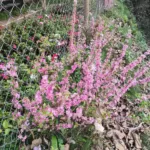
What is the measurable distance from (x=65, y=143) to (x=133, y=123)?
3.48ft

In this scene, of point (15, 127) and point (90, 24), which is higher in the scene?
point (90, 24)

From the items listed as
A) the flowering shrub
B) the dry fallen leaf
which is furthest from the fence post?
the dry fallen leaf

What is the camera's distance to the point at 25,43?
9.32ft

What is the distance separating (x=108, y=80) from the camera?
2.16 metres

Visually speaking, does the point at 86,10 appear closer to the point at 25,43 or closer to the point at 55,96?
the point at 25,43

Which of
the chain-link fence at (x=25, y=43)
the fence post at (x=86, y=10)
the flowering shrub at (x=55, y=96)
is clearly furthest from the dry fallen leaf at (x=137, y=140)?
the fence post at (x=86, y=10)

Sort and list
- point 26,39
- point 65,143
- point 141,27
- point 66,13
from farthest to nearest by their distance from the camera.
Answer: point 141,27
point 66,13
point 26,39
point 65,143

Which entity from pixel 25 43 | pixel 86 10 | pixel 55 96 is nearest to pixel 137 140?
pixel 55 96

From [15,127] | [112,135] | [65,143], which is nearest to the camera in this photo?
[15,127]

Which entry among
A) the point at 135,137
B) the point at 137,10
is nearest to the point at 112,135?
A: the point at 135,137

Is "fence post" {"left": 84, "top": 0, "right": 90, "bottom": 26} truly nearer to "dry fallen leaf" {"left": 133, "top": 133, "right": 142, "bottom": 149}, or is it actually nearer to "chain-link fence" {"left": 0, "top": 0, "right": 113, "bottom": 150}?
"chain-link fence" {"left": 0, "top": 0, "right": 113, "bottom": 150}

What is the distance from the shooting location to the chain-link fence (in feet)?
5.98

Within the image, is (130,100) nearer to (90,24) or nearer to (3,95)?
(90,24)

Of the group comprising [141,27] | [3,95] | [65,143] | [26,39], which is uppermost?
[26,39]
